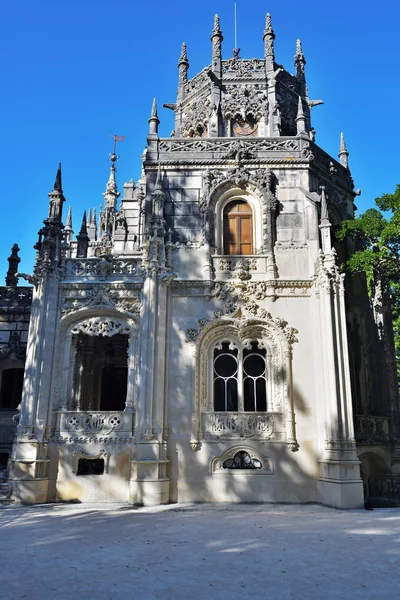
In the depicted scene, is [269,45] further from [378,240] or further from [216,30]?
[378,240]

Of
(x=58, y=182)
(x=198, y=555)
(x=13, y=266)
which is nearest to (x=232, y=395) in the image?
(x=198, y=555)

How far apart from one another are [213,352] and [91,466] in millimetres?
5991

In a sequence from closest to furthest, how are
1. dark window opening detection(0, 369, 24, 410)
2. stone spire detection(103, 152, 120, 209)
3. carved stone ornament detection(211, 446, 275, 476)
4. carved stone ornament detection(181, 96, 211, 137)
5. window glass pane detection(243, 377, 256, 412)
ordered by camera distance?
carved stone ornament detection(211, 446, 275, 476)
window glass pane detection(243, 377, 256, 412)
dark window opening detection(0, 369, 24, 410)
carved stone ornament detection(181, 96, 211, 137)
stone spire detection(103, 152, 120, 209)

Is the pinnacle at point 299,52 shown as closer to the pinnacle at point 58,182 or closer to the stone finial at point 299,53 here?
the stone finial at point 299,53

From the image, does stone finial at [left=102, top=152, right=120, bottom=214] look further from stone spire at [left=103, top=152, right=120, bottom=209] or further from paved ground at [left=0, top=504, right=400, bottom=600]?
paved ground at [left=0, top=504, right=400, bottom=600]

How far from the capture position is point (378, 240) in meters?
18.8

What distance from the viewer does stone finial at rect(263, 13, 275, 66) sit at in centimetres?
2426

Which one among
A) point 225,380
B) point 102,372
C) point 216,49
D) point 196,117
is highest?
point 216,49

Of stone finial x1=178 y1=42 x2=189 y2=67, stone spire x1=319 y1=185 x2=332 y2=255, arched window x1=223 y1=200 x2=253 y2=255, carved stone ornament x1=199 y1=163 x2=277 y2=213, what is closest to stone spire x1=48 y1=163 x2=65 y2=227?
carved stone ornament x1=199 y1=163 x2=277 y2=213

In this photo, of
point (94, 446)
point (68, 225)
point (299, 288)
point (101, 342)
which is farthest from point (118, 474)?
point (68, 225)

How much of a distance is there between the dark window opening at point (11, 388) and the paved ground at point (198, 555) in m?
8.74

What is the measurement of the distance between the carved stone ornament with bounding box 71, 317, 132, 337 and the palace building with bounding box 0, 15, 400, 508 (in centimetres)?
5

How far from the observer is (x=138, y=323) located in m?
17.0

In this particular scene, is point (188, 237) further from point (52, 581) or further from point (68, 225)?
point (68, 225)
